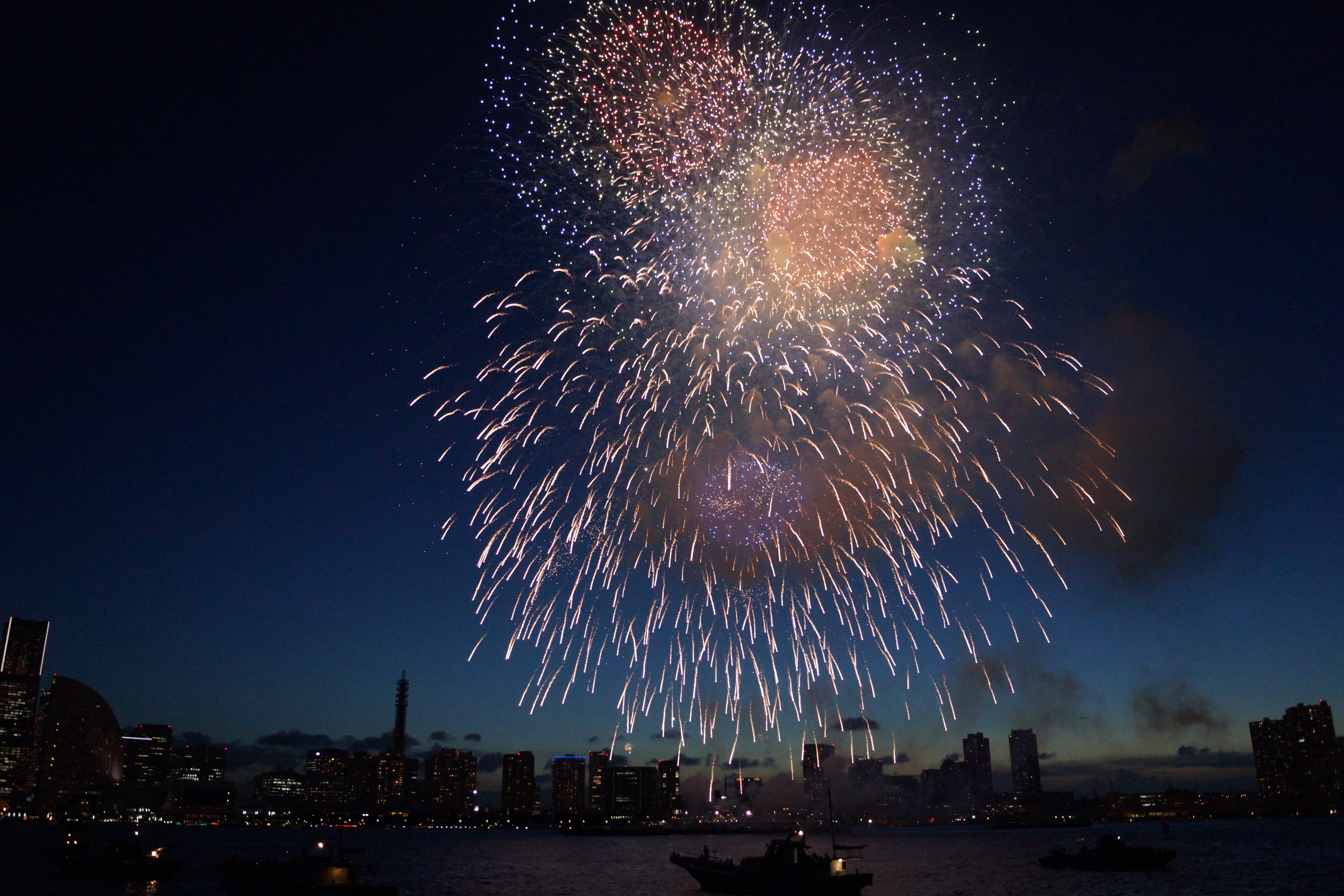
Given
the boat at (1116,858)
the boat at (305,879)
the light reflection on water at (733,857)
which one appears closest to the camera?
the boat at (305,879)

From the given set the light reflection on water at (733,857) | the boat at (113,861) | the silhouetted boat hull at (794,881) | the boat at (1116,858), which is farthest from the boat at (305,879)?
the boat at (1116,858)

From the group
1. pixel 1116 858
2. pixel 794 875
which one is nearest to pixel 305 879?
pixel 794 875

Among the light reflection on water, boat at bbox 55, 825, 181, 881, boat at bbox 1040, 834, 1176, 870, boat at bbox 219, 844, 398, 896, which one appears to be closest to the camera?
boat at bbox 219, 844, 398, 896

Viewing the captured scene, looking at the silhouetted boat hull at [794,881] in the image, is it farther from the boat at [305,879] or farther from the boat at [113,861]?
the boat at [113,861]

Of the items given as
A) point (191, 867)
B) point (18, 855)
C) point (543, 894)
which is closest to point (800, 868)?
point (543, 894)

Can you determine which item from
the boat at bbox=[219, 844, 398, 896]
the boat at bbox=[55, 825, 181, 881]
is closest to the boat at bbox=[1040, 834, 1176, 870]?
the boat at bbox=[219, 844, 398, 896]

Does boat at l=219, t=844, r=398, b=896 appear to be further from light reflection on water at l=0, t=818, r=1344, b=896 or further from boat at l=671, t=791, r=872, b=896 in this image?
boat at l=671, t=791, r=872, b=896

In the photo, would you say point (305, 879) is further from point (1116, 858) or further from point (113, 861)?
Answer: point (1116, 858)
